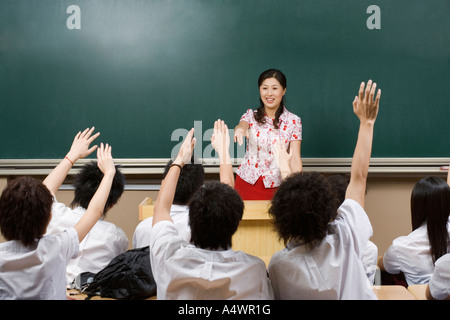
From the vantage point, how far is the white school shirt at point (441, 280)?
1611 mm

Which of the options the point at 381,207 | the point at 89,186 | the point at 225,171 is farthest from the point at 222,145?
the point at 381,207

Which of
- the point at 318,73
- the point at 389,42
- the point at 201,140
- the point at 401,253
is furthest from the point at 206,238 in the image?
the point at 389,42

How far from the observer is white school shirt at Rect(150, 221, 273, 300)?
4.82 ft

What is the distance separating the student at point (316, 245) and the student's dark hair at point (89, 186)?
1.10 m

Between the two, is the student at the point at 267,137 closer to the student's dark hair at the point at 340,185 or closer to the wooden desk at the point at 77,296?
the student's dark hair at the point at 340,185

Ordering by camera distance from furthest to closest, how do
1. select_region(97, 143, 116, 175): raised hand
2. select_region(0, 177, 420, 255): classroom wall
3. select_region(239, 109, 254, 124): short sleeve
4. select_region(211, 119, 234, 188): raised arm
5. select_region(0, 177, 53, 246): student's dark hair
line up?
select_region(0, 177, 420, 255): classroom wall < select_region(239, 109, 254, 124): short sleeve < select_region(211, 119, 234, 188): raised arm < select_region(97, 143, 116, 175): raised hand < select_region(0, 177, 53, 246): student's dark hair

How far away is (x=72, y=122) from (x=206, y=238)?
253cm

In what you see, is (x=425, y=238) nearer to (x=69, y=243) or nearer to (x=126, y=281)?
(x=126, y=281)

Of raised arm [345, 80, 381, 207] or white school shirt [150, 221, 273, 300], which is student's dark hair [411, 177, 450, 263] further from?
white school shirt [150, 221, 273, 300]

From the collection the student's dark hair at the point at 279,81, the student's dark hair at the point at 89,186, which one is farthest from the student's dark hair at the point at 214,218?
the student's dark hair at the point at 279,81

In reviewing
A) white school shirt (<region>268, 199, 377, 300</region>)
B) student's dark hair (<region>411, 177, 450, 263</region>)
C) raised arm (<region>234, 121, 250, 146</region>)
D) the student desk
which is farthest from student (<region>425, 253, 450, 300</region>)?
raised arm (<region>234, 121, 250, 146</region>)

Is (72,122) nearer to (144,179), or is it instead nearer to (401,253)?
(144,179)

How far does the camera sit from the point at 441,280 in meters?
1.62

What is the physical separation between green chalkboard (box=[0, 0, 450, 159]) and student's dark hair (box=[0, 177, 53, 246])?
2.19 meters
